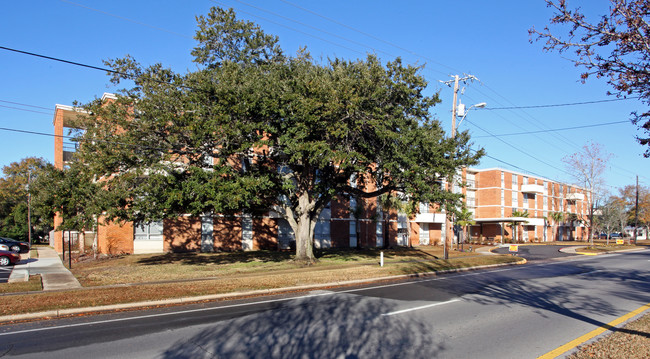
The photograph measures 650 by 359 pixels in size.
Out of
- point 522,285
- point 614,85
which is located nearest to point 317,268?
point 522,285

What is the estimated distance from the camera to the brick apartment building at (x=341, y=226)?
28.3 metres

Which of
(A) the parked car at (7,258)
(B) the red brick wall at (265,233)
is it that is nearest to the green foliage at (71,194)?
(A) the parked car at (7,258)

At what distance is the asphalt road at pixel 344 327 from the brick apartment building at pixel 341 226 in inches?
411

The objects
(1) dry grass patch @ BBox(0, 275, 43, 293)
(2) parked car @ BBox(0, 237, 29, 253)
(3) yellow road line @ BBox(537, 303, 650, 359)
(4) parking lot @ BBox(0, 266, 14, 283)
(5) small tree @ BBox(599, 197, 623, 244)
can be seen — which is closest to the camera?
(3) yellow road line @ BBox(537, 303, 650, 359)

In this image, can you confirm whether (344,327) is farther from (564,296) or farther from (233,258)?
(233,258)

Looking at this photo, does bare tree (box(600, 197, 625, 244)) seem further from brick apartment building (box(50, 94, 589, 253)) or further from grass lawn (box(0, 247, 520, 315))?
grass lawn (box(0, 247, 520, 315))

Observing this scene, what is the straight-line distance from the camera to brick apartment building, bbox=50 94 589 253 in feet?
93.0

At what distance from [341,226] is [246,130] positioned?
24439 mm

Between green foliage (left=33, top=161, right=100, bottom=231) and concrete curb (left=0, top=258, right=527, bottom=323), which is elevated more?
green foliage (left=33, top=161, right=100, bottom=231)

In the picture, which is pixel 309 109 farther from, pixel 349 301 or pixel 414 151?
pixel 349 301

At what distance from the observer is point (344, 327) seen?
8039 millimetres

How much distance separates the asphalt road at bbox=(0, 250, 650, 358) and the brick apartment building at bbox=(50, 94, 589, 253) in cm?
1044

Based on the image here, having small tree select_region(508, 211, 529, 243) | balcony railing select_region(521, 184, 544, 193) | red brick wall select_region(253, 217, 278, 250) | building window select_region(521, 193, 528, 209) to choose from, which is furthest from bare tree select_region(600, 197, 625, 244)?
red brick wall select_region(253, 217, 278, 250)

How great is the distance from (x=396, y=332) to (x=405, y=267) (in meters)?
12.4
